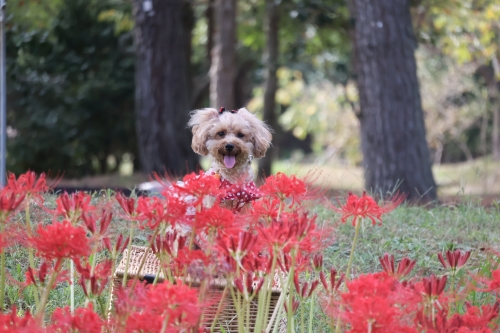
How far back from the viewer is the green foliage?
47.5 feet

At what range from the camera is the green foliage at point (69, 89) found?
1448 centimetres

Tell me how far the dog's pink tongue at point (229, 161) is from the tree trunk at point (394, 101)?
10.9 feet

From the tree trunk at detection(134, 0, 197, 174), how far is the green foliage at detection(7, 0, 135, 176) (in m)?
2.97

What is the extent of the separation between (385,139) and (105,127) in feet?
29.2

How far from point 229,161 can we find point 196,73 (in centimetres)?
1323

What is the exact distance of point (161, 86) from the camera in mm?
11539

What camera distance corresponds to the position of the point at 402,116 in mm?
8383

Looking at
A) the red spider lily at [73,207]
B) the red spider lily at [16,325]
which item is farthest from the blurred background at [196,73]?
the red spider lily at [16,325]

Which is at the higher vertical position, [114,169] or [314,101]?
[314,101]

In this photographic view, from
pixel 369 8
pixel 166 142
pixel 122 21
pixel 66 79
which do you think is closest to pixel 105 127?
pixel 66 79

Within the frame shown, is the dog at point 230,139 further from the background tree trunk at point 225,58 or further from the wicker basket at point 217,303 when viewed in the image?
the background tree trunk at point 225,58

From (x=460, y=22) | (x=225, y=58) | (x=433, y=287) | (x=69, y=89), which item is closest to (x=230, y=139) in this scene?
(x=433, y=287)

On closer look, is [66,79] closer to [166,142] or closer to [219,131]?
[166,142]

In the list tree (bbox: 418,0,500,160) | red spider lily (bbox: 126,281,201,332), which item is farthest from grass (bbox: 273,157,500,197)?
tree (bbox: 418,0,500,160)
